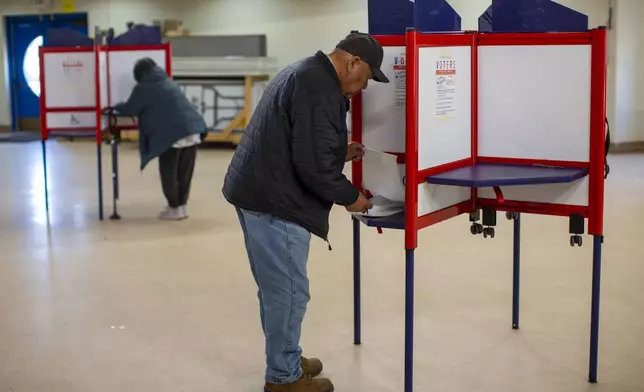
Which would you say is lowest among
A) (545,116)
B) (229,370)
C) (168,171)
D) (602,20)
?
(229,370)

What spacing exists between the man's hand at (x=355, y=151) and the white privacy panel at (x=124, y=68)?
4378 mm

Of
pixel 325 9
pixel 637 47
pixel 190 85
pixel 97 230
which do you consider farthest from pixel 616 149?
pixel 97 230

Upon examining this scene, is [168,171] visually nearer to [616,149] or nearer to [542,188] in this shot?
[542,188]

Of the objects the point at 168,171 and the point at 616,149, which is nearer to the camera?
the point at 168,171

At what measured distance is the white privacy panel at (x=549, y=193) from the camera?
10.9 ft

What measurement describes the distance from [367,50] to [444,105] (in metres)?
0.41

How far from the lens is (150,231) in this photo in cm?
668

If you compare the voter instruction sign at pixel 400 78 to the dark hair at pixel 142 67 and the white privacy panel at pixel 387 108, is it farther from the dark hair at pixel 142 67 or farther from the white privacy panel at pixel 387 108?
the dark hair at pixel 142 67

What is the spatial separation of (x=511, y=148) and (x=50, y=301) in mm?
2706

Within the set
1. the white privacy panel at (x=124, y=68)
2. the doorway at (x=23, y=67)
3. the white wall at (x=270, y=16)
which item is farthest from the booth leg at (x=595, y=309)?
the doorway at (x=23, y=67)

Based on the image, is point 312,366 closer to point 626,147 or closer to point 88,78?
point 88,78

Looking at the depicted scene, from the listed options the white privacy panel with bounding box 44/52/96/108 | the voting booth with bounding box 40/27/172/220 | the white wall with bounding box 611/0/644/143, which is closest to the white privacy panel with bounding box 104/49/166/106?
the voting booth with bounding box 40/27/172/220

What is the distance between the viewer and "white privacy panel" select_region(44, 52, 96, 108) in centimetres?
739

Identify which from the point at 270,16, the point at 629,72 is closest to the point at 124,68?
the point at 270,16
